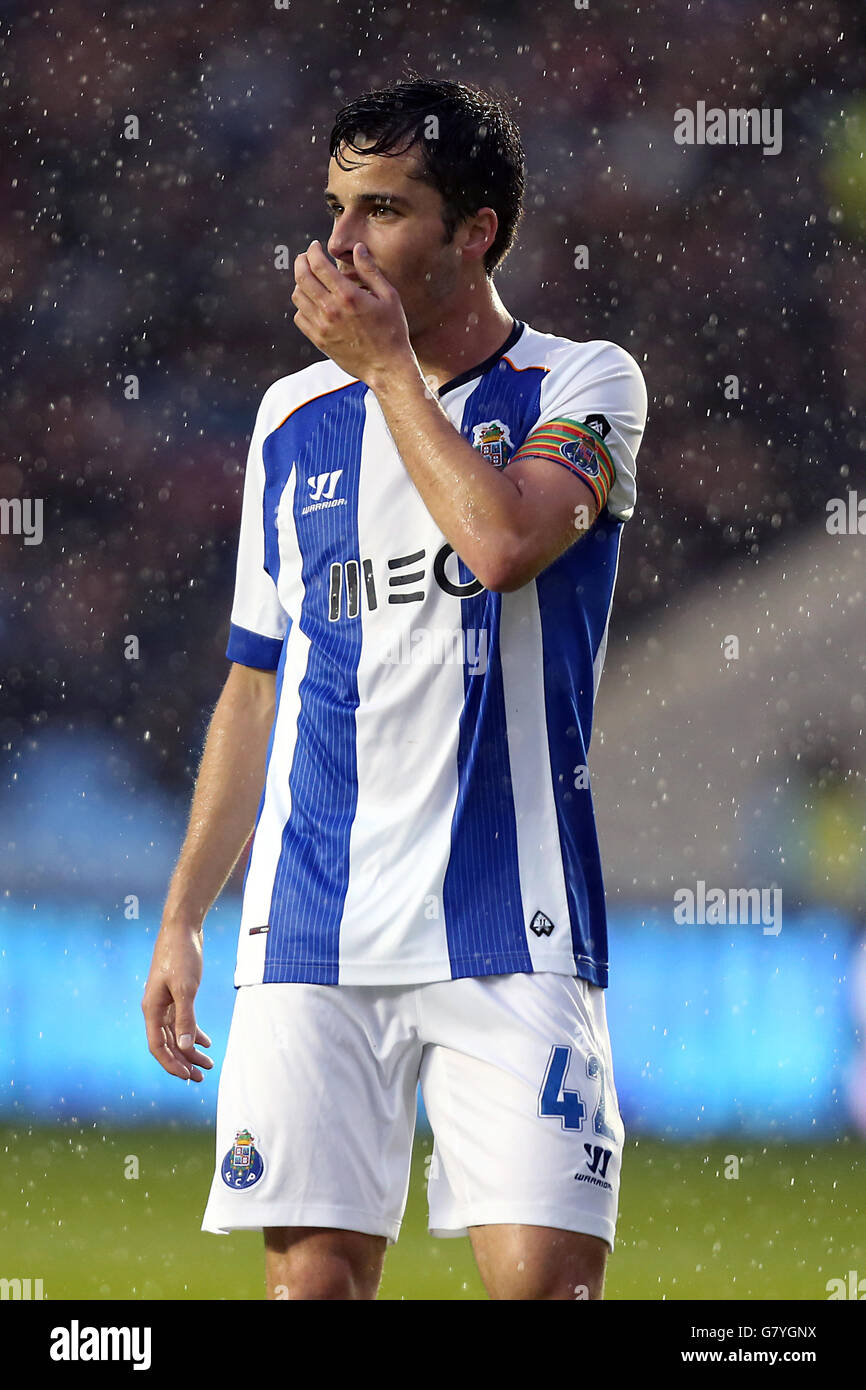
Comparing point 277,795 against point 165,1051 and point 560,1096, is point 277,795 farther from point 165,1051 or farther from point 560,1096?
point 560,1096

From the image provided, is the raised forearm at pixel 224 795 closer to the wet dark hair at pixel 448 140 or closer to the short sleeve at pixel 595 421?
the short sleeve at pixel 595 421

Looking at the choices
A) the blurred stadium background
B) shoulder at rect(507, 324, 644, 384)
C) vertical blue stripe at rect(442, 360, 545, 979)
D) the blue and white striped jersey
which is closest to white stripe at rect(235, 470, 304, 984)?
the blue and white striped jersey

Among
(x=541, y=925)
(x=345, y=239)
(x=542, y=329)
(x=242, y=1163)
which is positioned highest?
(x=542, y=329)

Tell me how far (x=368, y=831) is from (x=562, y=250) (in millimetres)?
6956

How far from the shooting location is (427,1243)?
5141mm

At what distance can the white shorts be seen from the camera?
1812 millimetres

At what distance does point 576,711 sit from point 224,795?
51 cm

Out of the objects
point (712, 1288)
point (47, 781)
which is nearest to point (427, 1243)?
point (712, 1288)

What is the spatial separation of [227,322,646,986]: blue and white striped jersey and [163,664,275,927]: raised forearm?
0.10 m

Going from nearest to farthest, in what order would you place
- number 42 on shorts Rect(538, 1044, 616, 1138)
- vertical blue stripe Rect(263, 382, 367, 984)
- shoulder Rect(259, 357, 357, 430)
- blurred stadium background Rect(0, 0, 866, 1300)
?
number 42 on shorts Rect(538, 1044, 616, 1138) → vertical blue stripe Rect(263, 382, 367, 984) → shoulder Rect(259, 357, 357, 430) → blurred stadium background Rect(0, 0, 866, 1300)

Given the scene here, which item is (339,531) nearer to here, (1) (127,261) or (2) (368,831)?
(2) (368,831)

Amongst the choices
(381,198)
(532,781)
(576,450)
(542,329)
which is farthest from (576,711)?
(542,329)

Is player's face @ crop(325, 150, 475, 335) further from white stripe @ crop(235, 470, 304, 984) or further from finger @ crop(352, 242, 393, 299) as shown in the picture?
white stripe @ crop(235, 470, 304, 984)

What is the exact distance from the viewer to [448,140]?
2.13 meters
